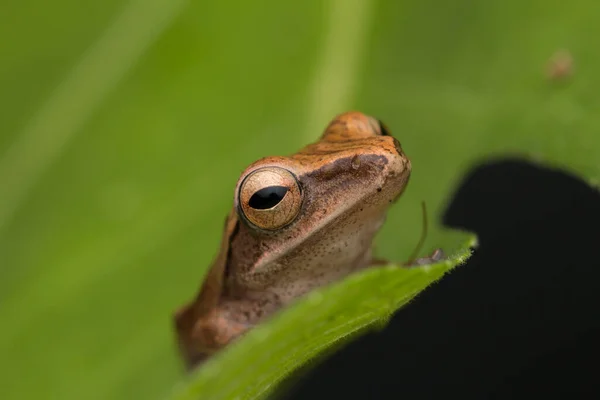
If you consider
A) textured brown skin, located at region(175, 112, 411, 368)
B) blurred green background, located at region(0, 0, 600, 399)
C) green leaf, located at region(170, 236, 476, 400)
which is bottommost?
green leaf, located at region(170, 236, 476, 400)

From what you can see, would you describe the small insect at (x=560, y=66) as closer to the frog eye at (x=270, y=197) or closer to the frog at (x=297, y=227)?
the frog at (x=297, y=227)

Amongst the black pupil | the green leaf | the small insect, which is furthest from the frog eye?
the small insect

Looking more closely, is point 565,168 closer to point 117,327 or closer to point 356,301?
point 356,301

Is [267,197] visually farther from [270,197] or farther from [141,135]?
[141,135]

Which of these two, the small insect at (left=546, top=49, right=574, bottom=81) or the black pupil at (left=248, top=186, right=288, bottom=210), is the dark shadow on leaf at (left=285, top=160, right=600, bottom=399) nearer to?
the small insect at (left=546, top=49, right=574, bottom=81)

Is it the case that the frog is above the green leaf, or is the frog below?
above

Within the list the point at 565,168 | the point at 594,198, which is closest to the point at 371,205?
the point at 565,168

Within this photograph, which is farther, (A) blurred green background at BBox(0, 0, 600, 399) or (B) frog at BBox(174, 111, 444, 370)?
(A) blurred green background at BBox(0, 0, 600, 399)
